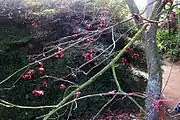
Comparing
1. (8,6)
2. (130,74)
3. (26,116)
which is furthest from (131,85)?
(8,6)

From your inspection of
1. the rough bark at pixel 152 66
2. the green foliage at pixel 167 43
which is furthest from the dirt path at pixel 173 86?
the rough bark at pixel 152 66

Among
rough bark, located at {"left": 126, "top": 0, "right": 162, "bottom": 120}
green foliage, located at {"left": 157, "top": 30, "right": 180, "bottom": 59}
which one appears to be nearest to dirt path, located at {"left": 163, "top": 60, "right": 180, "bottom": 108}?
green foliage, located at {"left": 157, "top": 30, "right": 180, "bottom": 59}

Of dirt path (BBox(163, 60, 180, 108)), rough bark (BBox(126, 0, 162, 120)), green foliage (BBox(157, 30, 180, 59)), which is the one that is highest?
rough bark (BBox(126, 0, 162, 120))

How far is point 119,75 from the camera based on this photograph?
529 centimetres

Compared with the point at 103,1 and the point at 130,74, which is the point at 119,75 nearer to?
the point at 130,74

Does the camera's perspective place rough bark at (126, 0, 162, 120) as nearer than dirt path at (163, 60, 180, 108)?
Yes

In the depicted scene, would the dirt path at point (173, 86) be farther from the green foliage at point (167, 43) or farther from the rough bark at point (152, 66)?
the rough bark at point (152, 66)

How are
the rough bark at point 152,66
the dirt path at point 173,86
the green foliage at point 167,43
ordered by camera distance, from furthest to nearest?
the green foliage at point 167,43 < the dirt path at point 173,86 < the rough bark at point 152,66

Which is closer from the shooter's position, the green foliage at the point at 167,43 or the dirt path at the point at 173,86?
the dirt path at the point at 173,86

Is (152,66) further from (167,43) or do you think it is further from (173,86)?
(167,43)

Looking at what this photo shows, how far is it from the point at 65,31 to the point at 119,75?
3.31 ft

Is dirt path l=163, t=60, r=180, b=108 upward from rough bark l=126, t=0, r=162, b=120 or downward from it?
downward

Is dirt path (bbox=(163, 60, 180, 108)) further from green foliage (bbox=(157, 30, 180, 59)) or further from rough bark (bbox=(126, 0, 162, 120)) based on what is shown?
rough bark (bbox=(126, 0, 162, 120))

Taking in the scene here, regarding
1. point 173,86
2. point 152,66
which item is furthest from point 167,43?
point 152,66
